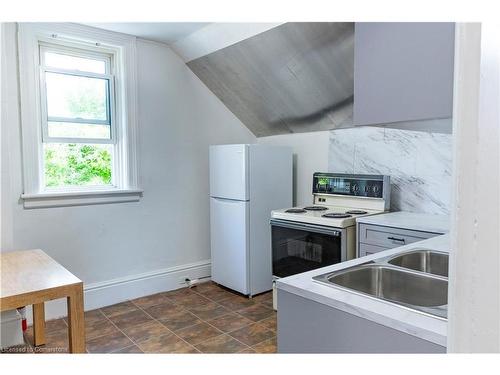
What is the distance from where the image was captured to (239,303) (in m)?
3.34

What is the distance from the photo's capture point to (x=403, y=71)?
88 centimetres

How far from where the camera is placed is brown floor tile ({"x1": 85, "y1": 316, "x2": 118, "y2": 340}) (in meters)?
2.74

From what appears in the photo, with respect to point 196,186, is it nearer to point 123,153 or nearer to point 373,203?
point 123,153

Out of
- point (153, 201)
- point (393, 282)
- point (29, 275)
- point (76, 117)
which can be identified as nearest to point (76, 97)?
point (76, 117)

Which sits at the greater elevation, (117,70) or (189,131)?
(117,70)

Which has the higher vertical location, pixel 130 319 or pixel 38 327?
pixel 38 327

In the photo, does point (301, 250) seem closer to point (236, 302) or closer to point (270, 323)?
point (270, 323)

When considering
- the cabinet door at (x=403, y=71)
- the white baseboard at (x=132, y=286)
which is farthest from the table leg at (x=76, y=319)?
the white baseboard at (x=132, y=286)

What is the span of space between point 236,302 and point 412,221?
1675 millimetres

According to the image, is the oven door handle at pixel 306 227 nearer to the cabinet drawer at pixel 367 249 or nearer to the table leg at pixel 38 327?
the cabinet drawer at pixel 367 249

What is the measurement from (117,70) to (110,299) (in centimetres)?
203

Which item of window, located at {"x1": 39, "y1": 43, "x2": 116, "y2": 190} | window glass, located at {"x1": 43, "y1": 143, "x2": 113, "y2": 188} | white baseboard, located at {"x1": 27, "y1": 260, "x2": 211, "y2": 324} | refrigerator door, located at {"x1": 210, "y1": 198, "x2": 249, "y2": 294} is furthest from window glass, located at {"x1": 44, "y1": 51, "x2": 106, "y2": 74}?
white baseboard, located at {"x1": 27, "y1": 260, "x2": 211, "y2": 324}
